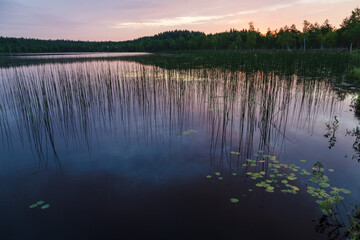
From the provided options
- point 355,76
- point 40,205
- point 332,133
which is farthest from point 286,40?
point 40,205

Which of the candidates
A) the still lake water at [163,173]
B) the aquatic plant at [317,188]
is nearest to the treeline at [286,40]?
the still lake water at [163,173]

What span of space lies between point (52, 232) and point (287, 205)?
3.04 m

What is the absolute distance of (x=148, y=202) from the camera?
297 centimetres

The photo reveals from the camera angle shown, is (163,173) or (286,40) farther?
(286,40)

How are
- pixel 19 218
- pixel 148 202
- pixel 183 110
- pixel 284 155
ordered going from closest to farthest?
pixel 19 218 → pixel 148 202 → pixel 284 155 → pixel 183 110

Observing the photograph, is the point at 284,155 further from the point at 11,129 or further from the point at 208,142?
the point at 11,129

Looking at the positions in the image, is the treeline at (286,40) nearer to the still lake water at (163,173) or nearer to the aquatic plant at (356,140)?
the still lake water at (163,173)

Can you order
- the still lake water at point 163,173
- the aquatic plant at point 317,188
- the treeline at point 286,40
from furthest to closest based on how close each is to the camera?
the treeline at point 286,40
the still lake water at point 163,173
the aquatic plant at point 317,188

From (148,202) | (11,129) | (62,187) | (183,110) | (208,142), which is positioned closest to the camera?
(148,202)

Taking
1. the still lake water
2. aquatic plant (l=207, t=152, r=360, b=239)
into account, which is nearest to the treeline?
the still lake water

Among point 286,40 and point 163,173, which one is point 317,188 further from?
point 286,40

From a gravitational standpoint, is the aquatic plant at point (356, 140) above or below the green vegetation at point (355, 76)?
below

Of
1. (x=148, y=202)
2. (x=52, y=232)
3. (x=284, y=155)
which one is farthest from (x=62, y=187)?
(x=284, y=155)

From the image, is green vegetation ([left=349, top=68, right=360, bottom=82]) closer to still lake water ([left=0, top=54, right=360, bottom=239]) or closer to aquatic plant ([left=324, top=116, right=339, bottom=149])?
still lake water ([left=0, top=54, right=360, bottom=239])
